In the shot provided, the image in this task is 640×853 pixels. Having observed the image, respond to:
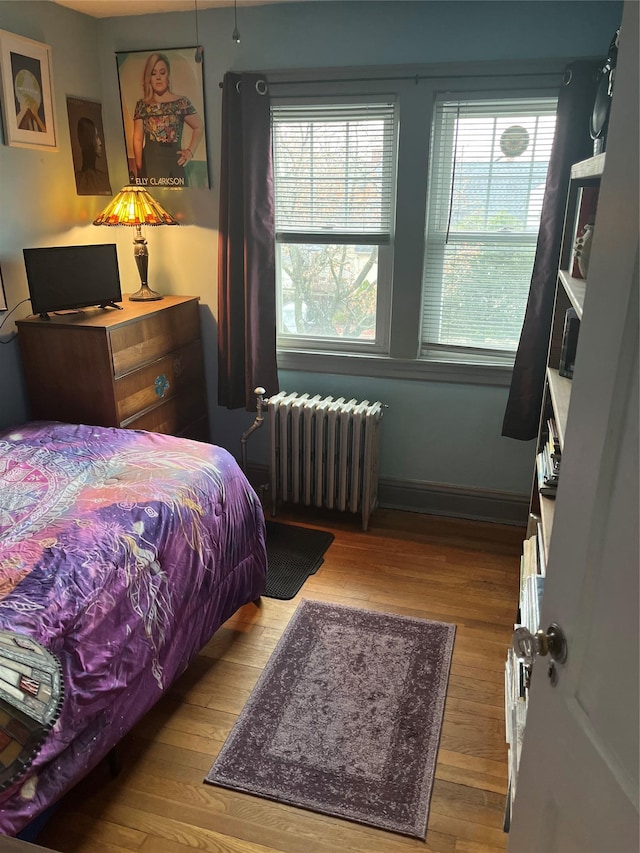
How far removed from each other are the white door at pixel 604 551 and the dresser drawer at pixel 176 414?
228 cm

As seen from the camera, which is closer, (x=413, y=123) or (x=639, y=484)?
(x=639, y=484)

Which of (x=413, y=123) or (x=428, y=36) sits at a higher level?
(x=428, y=36)

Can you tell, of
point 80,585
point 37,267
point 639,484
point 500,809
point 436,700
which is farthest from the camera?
point 37,267

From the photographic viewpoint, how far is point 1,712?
1.28m

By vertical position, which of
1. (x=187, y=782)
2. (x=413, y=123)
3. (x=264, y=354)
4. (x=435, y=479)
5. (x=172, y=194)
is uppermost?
(x=413, y=123)

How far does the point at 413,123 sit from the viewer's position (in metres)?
2.76

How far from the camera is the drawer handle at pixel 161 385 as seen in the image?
2.97 metres

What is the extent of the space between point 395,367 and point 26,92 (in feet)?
6.92

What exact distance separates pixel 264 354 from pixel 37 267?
1.13 m

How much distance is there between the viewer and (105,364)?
263cm

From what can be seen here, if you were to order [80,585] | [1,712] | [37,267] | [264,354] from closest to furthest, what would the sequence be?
[1,712]
[80,585]
[37,267]
[264,354]

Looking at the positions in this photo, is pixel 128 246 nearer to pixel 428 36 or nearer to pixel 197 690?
pixel 428 36

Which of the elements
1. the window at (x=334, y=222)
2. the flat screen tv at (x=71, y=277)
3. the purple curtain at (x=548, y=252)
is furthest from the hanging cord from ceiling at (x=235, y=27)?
the purple curtain at (x=548, y=252)

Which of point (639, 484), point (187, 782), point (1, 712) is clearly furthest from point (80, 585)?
point (639, 484)
